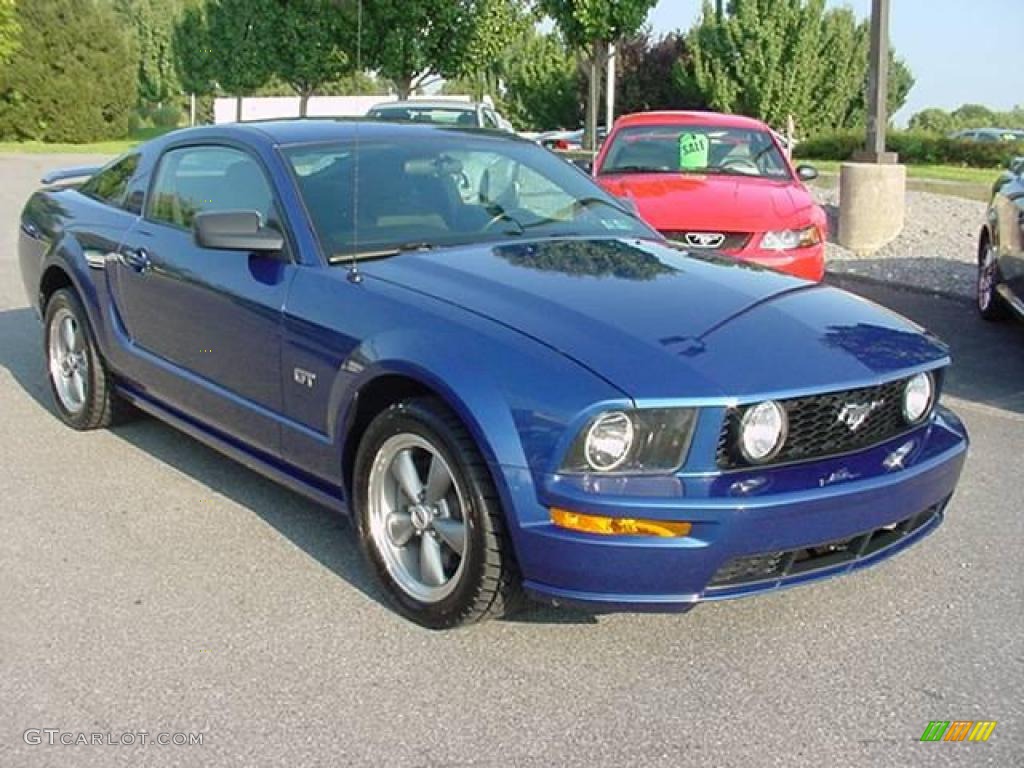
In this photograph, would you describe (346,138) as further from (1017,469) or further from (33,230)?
(1017,469)

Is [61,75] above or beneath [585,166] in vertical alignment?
above

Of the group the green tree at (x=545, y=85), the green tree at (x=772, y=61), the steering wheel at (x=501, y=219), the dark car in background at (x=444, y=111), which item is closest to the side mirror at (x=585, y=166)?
the steering wheel at (x=501, y=219)

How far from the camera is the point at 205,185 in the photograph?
16.2 feet

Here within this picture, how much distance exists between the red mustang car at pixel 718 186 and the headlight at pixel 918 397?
352 centimetres

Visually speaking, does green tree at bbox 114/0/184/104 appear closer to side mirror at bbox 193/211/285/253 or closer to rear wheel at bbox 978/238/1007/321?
rear wheel at bbox 978/238/1007/321

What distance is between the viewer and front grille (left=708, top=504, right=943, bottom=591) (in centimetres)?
318

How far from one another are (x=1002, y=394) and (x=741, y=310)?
12.1ft

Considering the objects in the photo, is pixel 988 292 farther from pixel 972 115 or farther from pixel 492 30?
pixel 972 115

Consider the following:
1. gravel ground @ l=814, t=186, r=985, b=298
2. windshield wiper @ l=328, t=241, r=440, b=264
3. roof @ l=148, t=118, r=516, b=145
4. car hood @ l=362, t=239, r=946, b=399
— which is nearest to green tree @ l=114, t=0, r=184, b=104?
gravel ground @ l=814, t=186, r=985, b=298

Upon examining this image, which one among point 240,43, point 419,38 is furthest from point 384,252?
point 240,43

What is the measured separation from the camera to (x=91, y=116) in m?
45.5

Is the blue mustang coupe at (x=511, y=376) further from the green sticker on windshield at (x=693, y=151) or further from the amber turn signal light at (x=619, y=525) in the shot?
the green sticker on windshield at (x=693, y=151)

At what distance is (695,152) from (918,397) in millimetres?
6252

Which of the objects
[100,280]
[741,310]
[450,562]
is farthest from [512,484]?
[100,280]
